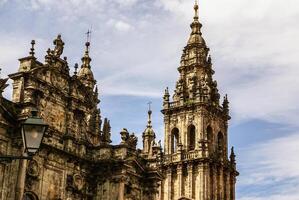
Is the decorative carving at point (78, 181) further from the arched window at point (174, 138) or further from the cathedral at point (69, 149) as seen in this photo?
the arched window at point (174, 138)

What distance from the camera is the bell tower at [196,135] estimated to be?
49.7 metres

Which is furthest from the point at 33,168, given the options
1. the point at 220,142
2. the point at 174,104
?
the point at 220,142

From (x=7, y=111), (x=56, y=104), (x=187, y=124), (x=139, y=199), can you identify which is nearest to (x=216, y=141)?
(x=187, y=124)

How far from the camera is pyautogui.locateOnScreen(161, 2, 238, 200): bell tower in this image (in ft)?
163

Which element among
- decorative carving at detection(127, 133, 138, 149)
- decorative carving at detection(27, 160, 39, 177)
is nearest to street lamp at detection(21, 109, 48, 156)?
decorative carving at detection(27, 160, 39, 177)

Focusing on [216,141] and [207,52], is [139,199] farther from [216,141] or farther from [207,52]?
[207,52]

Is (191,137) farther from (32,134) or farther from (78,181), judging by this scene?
(32,134)

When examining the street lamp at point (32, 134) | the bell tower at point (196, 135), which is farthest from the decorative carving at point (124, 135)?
the street lamp at point (32, 134)

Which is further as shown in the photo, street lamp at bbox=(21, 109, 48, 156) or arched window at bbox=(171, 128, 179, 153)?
arched window at bbox=(171, 128, 179, 153)

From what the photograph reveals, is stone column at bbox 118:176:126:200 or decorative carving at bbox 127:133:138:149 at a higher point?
decorative carving at bbox 127:133:138:149

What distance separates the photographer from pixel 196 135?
5125cm

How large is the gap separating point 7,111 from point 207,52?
31755 millimetres

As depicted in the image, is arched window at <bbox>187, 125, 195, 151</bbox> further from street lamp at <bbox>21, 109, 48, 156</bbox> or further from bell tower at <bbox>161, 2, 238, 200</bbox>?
street lamp at <bbox>21, 109, 48, 156</bbox>

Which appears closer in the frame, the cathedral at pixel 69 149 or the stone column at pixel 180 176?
the cathedral at pixel 69 149
